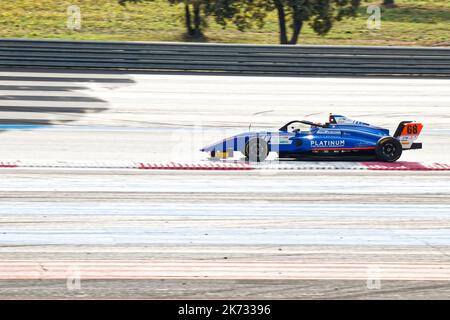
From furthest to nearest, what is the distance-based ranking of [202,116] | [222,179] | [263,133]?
[202,116] → [263,133] → [222,179]

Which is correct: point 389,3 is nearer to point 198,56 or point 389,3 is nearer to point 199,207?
point 198,56

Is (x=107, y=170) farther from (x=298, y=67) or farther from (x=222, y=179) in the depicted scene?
(x=298, y=67)

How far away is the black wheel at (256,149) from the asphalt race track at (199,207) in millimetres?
523

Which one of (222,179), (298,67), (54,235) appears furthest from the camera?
(298,67)

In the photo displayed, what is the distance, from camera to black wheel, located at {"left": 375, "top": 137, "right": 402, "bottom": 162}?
15.7 meters

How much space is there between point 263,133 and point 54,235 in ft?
17.1

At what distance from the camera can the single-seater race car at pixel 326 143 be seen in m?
15.5

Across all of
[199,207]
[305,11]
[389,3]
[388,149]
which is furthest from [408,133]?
[389,3]

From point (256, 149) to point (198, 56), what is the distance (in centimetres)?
832

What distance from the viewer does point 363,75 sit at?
23.6 m

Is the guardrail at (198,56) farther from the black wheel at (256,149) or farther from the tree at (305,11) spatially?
the black wheel at (256,149)

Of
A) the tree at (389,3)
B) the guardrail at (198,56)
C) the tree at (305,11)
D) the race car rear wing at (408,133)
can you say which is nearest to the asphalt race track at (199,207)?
the race car rear wing at (408,133)

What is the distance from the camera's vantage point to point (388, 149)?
1576 cm
